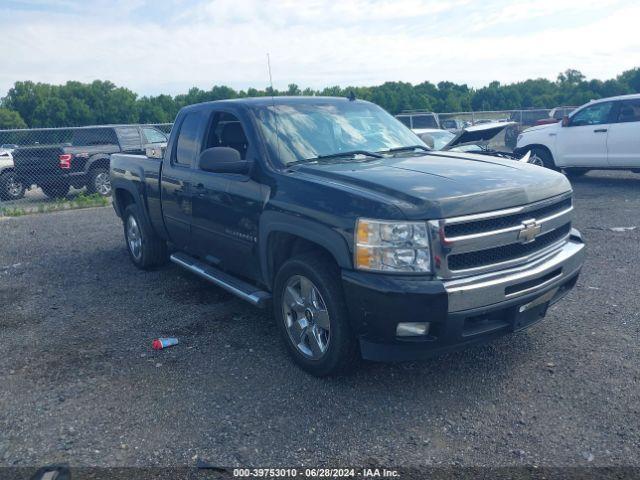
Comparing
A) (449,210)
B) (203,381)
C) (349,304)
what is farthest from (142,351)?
(449,210)

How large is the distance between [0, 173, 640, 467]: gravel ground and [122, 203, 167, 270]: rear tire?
0.96m

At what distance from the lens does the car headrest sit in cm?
511

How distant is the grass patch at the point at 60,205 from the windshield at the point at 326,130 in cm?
951

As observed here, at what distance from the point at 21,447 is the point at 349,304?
6.80ft

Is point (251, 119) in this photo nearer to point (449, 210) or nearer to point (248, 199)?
point (248, 199)

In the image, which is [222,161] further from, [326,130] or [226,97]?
[226,97]

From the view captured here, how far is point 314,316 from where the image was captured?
389cm

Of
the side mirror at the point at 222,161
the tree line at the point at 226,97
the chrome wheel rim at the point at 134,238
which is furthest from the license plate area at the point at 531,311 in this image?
the tree line at the point at 226,97

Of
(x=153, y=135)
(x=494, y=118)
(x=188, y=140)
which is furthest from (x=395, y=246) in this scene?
(x=494, y=118)

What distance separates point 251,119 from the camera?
476cm

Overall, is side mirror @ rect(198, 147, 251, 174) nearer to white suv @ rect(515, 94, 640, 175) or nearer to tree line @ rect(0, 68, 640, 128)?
white suv @ rect(515, 94, 640, 175)

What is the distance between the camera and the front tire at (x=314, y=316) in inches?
143

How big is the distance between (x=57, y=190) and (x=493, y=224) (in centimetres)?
1299

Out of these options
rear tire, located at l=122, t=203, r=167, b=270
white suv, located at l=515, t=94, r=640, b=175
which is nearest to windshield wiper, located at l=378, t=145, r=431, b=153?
rear tire, located at l=122, t=203, r=167, b=270
